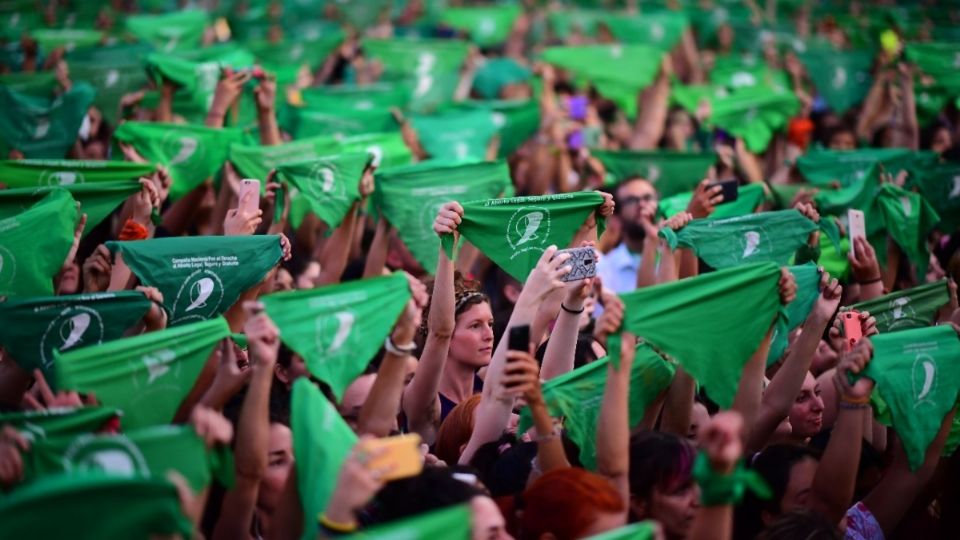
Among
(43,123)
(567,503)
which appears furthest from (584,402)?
(43,123)

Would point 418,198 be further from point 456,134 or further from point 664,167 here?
point 664,167

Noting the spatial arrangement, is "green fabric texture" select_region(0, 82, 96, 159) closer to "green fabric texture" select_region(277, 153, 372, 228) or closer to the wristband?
"green fabric texture" select_region(277, 153, 372, 228)

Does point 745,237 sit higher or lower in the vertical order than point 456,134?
higher

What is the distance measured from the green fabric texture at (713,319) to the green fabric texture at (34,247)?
277 cm

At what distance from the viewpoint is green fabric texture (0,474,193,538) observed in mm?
3254

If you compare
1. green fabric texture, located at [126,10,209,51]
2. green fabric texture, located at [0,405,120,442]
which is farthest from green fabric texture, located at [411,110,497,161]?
green fabric texture, located at [0,405,120,442]

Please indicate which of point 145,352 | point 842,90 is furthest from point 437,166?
point 842,90

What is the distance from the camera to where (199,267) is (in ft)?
18.0

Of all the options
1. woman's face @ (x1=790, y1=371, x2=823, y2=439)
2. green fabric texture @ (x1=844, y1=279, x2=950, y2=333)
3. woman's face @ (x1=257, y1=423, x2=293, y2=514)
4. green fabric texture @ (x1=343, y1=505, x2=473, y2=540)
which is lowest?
woman's face @ (x1=790, y1=371, x2=823, y2=439)

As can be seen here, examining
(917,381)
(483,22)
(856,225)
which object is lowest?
(483,22)

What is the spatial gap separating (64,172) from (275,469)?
10.1ft

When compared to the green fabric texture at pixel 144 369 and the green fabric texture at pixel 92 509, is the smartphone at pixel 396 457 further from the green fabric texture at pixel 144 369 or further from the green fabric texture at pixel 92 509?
the green fabric texture at pixel 144 369

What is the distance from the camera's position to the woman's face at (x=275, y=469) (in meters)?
4.60

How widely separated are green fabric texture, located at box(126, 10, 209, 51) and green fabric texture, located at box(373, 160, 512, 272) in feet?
18.3
